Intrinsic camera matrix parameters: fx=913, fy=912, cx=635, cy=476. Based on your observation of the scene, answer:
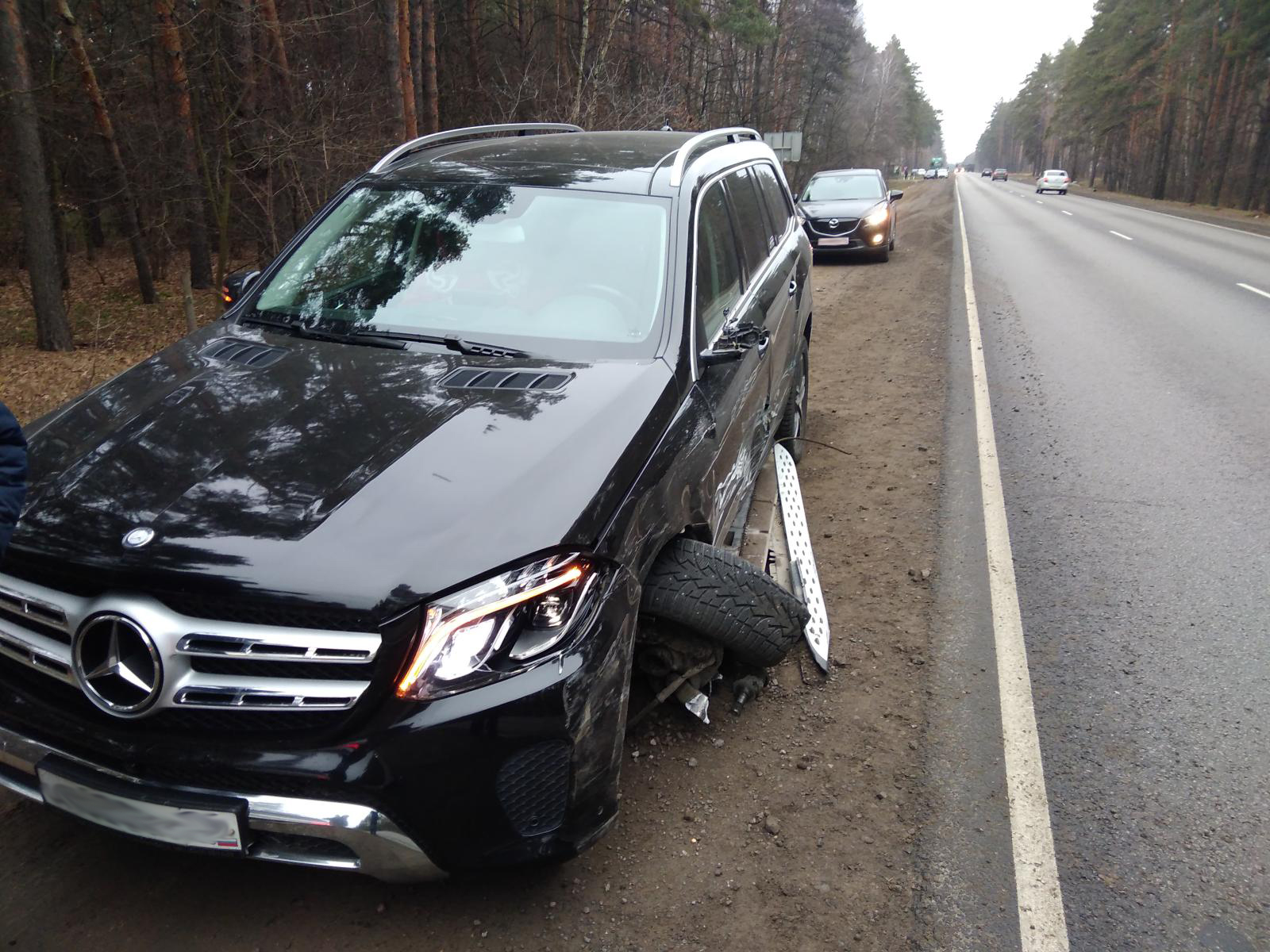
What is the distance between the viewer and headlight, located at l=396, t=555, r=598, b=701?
210 centimetres

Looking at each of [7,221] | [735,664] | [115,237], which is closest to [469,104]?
[115,237]

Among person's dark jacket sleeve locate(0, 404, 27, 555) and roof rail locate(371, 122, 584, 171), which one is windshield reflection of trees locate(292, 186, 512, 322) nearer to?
roof rail locate(371, 122, 584, 171)

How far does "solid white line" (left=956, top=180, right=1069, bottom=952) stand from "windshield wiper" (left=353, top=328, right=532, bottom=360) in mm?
2225

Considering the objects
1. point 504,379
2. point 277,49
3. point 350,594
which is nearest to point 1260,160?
point 277,49

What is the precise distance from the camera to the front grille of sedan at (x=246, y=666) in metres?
2.07

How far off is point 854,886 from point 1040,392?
20.8 ft

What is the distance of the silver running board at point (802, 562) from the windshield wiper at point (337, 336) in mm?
1952

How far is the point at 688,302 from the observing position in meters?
3.38

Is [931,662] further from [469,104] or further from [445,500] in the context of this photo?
[469,104]

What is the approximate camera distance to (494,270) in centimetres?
356

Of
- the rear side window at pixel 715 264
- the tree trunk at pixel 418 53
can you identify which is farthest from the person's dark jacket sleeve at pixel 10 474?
the tree trunk at pixel 418 53

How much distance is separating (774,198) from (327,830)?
4833 millimetres

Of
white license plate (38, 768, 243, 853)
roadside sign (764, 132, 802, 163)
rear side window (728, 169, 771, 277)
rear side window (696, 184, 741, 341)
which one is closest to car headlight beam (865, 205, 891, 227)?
roadside sign (764, 132, 802, 163)

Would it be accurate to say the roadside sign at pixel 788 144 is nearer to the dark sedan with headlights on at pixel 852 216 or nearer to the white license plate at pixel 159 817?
the dark sedan with headlights on at pixel 852 216
